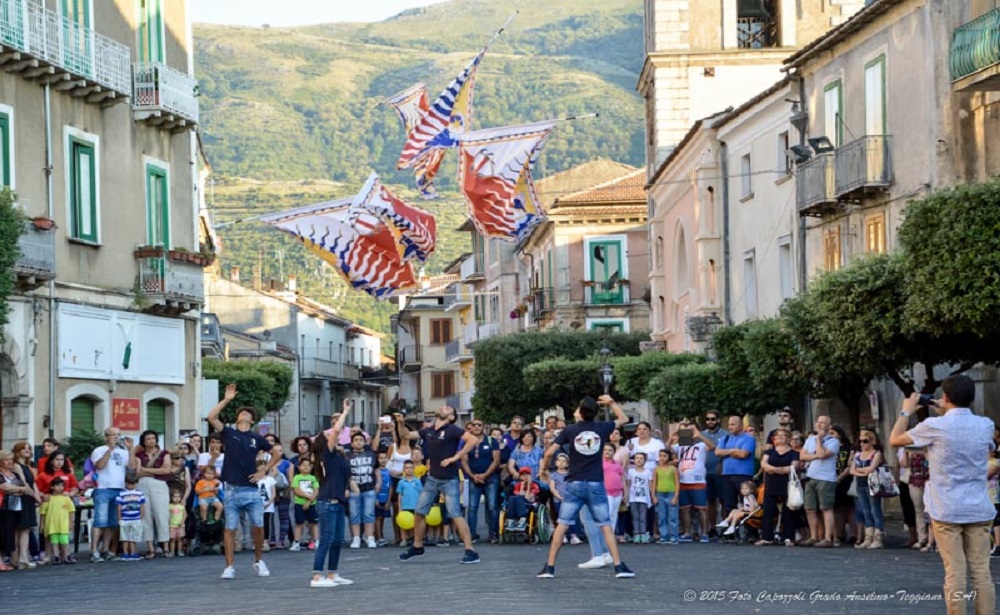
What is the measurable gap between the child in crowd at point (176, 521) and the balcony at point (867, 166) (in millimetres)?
14185

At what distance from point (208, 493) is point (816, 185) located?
15300mm

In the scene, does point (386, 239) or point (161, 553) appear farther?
point (386, 239)

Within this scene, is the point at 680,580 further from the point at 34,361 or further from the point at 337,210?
the point at 34,361

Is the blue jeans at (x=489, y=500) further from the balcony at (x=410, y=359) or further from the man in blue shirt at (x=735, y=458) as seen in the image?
the balcony at (x=410, y=359)

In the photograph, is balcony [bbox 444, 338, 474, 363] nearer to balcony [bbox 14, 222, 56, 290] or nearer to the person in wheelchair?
balcony [bbox 14, 222, 56, 290]

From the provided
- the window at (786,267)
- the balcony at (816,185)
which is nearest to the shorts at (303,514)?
the balcony at (816,185)

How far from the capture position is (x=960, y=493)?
38.7ft

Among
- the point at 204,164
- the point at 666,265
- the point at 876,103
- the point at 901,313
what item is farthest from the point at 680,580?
the point at 204,164

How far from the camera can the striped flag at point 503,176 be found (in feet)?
87.4

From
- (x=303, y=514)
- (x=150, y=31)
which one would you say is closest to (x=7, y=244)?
(x=303, y=514)

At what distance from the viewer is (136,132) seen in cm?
3419

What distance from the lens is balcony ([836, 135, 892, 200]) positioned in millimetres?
32781

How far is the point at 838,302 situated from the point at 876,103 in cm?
832

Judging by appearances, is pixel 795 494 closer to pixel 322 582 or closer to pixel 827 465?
pixel 827 465
